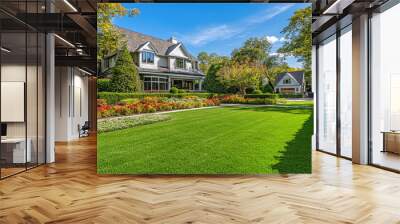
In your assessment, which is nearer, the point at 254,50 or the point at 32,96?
the point at 254,50

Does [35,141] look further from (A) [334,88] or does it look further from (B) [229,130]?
(A) [334,88]

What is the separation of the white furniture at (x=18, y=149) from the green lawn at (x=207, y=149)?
144cm

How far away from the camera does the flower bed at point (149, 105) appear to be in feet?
18.8

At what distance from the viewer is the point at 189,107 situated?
20.0ft

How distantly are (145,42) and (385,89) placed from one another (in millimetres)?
4242

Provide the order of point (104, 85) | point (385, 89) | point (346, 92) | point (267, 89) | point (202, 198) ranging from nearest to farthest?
point (202, 198) → point (104, 85) → point (267, 89) → point (385, 89) → point (346, 92)

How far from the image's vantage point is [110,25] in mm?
5699

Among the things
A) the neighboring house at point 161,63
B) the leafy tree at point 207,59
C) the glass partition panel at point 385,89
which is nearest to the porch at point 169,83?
the neighboring house at point 161,63

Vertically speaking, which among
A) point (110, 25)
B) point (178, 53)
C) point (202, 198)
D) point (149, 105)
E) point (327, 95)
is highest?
point (110, 25)

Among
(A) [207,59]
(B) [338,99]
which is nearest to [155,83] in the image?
(A) [207,59]

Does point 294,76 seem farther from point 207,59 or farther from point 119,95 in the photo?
point 119,95

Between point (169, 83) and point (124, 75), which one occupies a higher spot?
point (124, 75)

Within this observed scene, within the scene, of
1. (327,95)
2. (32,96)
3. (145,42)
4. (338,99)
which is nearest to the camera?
(145,42)

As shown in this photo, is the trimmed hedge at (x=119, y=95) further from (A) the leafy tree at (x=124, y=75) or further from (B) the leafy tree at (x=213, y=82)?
(B) the leafy tree at (x=213, y=82)
